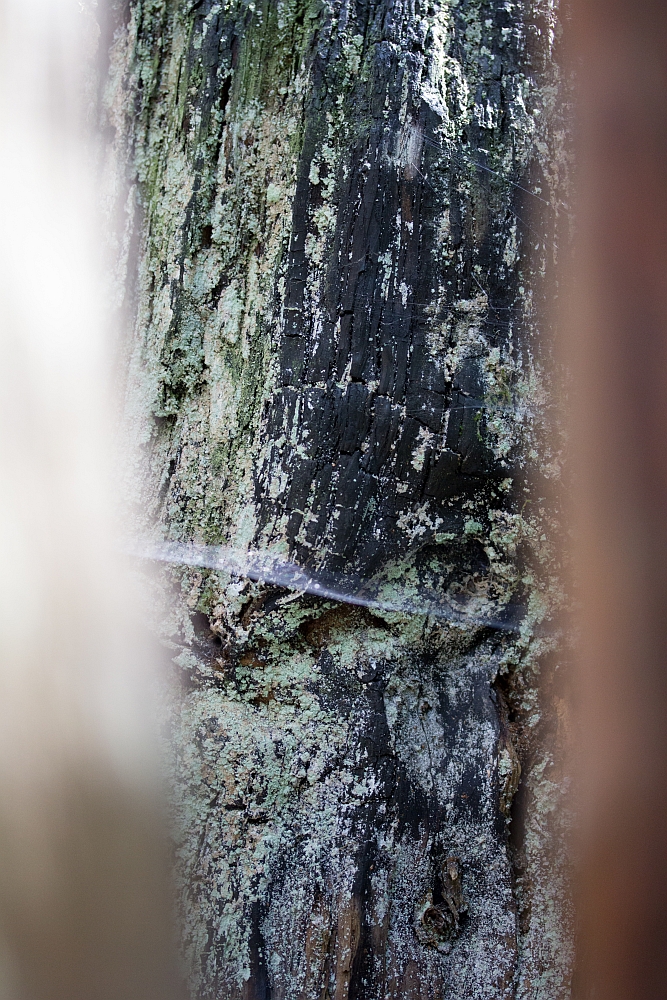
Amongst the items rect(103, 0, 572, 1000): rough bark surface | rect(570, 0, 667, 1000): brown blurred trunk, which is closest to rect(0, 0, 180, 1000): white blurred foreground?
rect(103, 0, 572, 1000): rough bark surface

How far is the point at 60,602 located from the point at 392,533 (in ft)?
1.26

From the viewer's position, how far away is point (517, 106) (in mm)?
686

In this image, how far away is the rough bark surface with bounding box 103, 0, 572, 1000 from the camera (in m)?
0.66

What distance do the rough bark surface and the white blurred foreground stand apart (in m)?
0.10

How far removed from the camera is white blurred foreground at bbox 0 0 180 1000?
73 centimetres

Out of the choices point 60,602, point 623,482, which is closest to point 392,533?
point 623,482

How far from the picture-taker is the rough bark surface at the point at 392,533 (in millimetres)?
659

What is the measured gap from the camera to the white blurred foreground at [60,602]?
2.39 ft

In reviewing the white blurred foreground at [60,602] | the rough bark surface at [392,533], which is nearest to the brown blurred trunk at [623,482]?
the rough bark surface at [392,533]

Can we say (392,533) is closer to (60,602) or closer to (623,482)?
(623,482)

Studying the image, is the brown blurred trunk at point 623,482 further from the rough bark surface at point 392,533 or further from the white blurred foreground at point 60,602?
the white blurred foreground at point 60,602

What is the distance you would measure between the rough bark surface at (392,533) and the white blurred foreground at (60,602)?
3.8 inches

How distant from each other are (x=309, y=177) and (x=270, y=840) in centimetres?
67

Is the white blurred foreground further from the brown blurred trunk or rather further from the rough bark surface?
the brown blurred trunk
